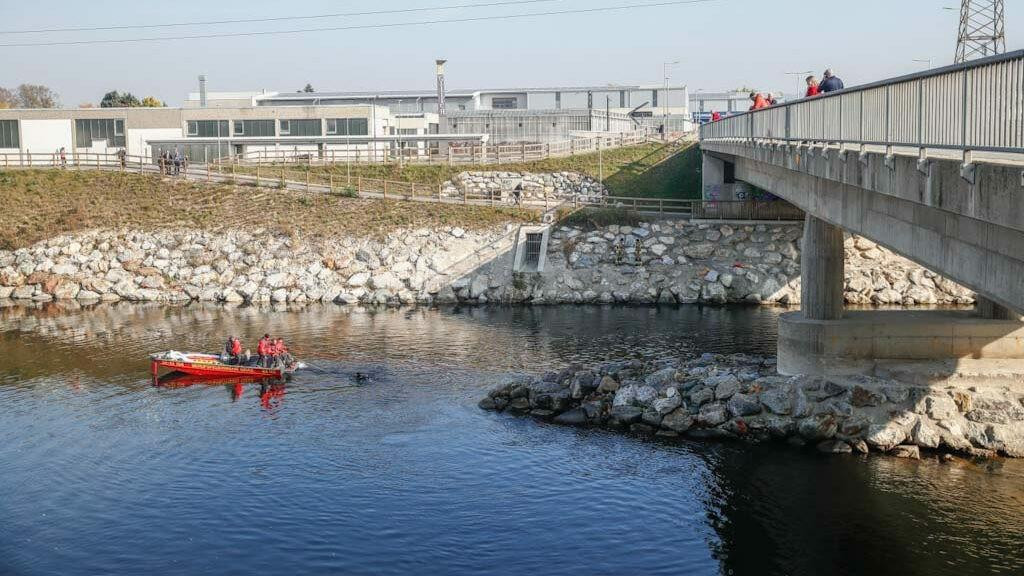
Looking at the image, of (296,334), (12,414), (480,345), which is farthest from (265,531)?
(296,334)

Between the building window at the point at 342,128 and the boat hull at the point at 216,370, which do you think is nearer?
the boat hull at the point at 216,370

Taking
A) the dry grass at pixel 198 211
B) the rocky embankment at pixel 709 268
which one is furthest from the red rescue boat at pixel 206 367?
the dry grass at pixel 198 211

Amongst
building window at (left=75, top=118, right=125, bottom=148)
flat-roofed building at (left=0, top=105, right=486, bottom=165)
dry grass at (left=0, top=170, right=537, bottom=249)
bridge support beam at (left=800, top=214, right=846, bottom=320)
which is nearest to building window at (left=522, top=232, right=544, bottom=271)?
dry grass at (left=0, top=170, right=537, bottom=249)

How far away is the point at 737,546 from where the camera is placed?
25.1 metres

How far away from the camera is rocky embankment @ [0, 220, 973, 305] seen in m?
63.6

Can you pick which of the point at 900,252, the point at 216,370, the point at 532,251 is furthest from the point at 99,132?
the point at 900,252

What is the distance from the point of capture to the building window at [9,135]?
96125mm

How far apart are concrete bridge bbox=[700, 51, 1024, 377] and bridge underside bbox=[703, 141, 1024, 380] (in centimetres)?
4

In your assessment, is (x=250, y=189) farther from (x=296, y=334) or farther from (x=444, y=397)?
(x=444, y=397)

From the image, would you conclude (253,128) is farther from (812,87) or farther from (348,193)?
(812,87)

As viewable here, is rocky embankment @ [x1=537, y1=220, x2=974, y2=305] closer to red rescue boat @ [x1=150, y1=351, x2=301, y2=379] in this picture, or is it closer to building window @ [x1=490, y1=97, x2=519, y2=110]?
red rescue boat @ [x1=150, y1=351, x2=301, y2=379]

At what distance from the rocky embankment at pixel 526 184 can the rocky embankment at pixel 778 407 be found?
43705 mm

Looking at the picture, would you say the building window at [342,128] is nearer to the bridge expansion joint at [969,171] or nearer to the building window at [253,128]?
the building window at [253,128]

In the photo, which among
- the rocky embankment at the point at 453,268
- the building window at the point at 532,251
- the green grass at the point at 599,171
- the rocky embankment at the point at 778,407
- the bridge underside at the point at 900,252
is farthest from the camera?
the green grass at the point at 599,171
